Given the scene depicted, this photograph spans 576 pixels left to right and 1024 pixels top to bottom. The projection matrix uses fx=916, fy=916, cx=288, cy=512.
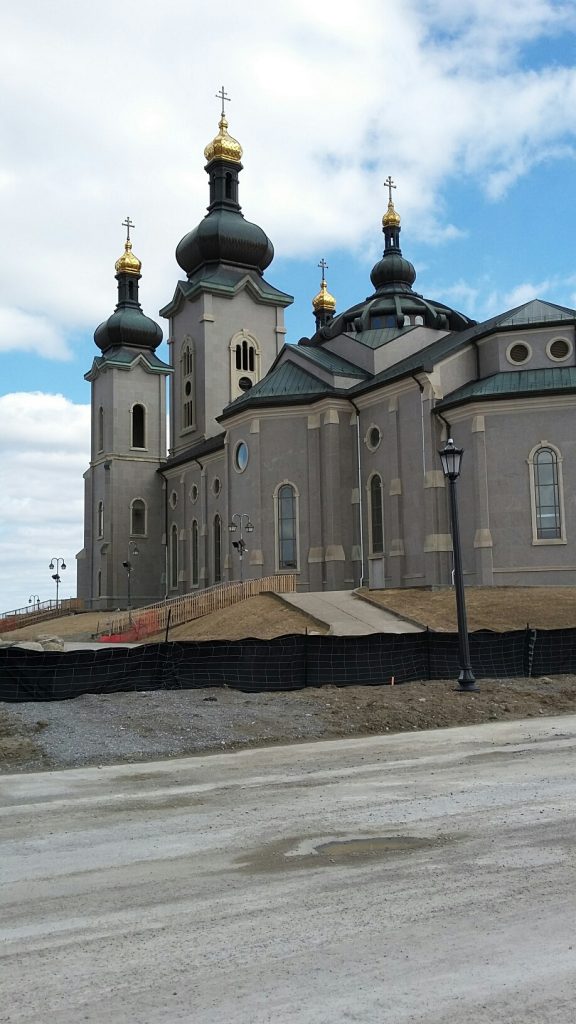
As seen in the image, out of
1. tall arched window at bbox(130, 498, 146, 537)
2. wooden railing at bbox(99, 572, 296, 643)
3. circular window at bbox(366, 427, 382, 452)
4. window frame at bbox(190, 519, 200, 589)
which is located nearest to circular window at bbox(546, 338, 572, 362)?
circular window at bbox(366, 427, 382, 452)

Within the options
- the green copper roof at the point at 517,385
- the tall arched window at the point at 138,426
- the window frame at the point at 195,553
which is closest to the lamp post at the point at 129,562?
the window frame at the point at 195,553

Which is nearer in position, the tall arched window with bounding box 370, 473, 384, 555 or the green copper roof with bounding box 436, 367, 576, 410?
the green copper roof with bounding box 436, 367, 576, 410

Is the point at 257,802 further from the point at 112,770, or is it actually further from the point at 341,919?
the point at 341,919

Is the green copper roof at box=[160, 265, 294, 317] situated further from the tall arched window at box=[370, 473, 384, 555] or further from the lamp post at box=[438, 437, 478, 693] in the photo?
the lamp post at box=[438, 437, 478, 693]

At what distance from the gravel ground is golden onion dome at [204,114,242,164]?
145ft

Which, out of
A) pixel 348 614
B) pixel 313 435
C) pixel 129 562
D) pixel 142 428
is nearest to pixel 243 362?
pixel 142 428

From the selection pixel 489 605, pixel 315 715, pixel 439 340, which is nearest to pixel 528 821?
pixel 315 715

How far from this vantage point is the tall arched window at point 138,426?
188ft

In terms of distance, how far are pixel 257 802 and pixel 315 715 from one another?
5.81 metres

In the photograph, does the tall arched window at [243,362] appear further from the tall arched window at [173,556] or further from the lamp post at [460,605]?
the lamp post at [460,605]

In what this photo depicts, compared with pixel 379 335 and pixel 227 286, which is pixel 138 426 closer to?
pixel 227 286

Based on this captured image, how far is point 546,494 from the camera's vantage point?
32250mm

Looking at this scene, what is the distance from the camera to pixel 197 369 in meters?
52.5

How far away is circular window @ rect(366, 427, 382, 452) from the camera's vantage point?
123 ft
